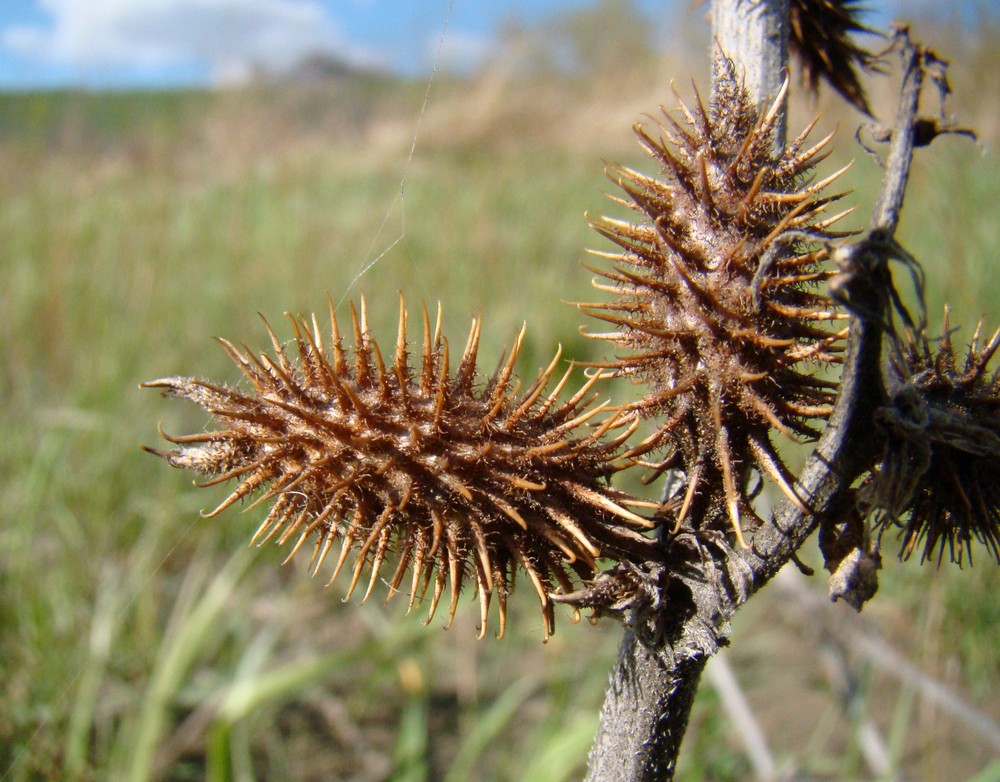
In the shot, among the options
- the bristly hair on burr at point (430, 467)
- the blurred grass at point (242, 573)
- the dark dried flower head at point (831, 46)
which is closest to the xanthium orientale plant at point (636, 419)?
the bristly hair on burr at point (430, 467)

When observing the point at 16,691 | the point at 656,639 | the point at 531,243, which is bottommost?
the point at 16,691

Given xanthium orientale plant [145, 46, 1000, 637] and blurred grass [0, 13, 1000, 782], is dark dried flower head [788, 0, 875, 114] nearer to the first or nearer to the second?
xanthium orientale plant [145, 46, 1000, 637]

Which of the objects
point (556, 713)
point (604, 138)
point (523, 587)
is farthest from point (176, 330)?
point (604, 138)

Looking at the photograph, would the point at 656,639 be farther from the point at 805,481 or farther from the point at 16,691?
the point at 16,691

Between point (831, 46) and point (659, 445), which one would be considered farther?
point (831, 46)

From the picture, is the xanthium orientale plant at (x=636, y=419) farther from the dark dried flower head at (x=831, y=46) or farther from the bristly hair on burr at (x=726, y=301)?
the dark dried flower head at (x=831, y=46)

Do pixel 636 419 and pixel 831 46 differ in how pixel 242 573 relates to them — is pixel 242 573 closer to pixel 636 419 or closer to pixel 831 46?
pixel 636 419

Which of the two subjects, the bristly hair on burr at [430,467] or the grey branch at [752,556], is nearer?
the grey branch at [752,556]

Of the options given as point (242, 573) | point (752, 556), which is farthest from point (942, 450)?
point (242, 573)
